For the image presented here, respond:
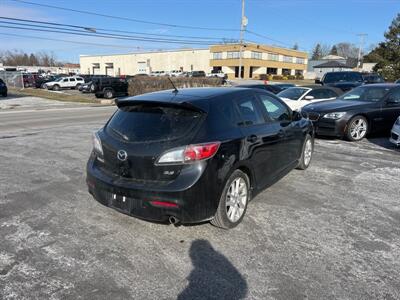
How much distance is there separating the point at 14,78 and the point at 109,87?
1888 cm

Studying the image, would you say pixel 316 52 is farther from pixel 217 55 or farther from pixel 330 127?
pixel 330 127

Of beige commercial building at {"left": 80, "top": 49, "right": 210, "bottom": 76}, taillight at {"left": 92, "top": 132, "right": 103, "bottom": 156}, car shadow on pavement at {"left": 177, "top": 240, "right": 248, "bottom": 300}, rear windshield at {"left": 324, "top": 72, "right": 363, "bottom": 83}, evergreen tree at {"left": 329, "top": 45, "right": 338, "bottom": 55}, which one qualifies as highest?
evergreen tree at {"left": 329, "top": 45, "right": 338, "bottom": 55}

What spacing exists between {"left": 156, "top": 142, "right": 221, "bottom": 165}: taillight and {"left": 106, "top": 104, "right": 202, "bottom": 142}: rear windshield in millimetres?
170

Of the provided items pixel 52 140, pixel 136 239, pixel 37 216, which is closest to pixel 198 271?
pixel 136 239

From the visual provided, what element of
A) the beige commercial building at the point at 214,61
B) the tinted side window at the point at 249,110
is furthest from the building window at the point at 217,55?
the tinted side window at the point at 249,110

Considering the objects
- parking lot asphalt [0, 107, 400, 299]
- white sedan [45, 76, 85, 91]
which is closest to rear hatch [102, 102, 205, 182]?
parking lot asphalt [0, 107, 400, 299]

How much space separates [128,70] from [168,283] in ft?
347

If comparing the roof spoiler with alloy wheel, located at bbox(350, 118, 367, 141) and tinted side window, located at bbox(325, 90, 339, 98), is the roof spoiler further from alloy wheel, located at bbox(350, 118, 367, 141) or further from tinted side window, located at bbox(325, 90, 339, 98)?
tinted side window, located at bbox(325, 90, 339, 98)

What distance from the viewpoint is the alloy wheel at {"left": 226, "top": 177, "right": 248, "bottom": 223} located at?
152 inches

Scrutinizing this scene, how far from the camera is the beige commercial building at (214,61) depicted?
8075 cm

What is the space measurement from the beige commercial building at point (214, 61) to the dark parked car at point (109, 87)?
1737 inches

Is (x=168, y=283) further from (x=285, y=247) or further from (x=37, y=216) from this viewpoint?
(x=37, y=216)

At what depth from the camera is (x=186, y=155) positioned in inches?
132

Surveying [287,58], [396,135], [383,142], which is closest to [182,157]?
[396,135]
